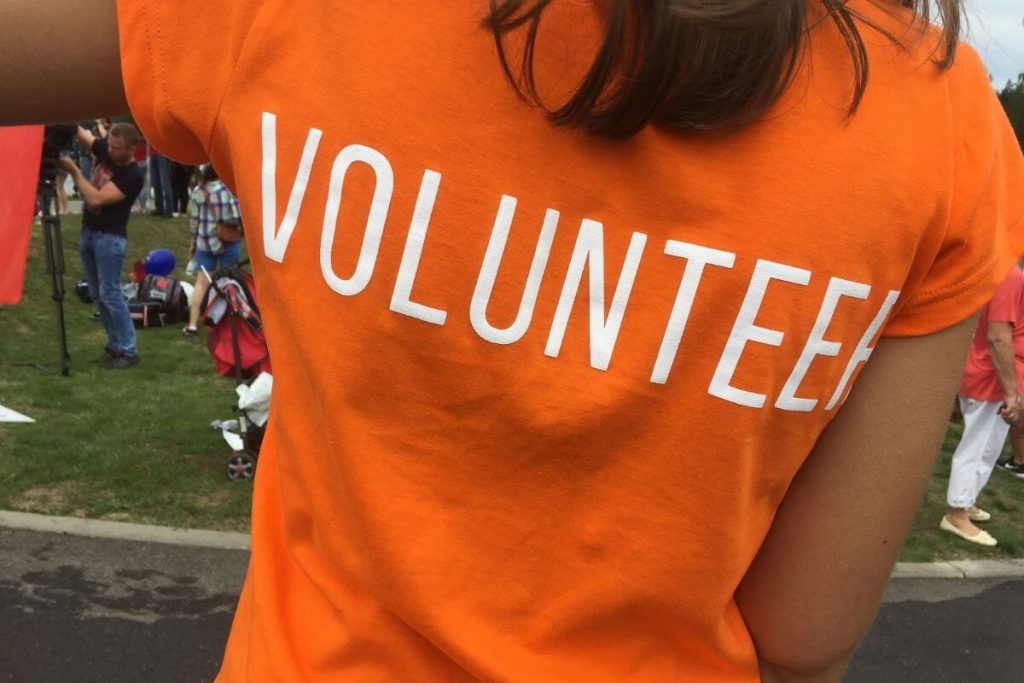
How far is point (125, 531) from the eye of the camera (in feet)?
17.4

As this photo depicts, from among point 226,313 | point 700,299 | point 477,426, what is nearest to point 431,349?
point 477,426

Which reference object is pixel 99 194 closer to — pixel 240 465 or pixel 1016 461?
pixel 240 465

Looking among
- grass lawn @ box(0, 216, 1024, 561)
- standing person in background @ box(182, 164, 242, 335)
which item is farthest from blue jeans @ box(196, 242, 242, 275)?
grass lawn @ box(0, 216, 1024, 561)

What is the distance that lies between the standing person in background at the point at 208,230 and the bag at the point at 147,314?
38 cm

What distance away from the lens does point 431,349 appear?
76 centimetres

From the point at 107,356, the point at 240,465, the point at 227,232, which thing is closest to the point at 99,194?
the point at 107,356

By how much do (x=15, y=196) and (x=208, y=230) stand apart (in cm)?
393

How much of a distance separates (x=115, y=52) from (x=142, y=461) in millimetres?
5891

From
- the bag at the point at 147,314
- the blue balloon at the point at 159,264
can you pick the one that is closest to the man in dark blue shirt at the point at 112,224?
the bag at the point at 147,314

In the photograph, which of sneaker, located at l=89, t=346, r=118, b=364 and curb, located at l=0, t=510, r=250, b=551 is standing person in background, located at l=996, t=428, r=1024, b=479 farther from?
sneaker, located at l=89, t=346, r=118, b=364

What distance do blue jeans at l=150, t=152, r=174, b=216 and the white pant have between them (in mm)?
13091

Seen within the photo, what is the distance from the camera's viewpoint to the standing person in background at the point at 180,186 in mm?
17233

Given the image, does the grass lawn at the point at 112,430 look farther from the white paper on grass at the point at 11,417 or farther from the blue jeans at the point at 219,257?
the blue jeans at the point at 219,257

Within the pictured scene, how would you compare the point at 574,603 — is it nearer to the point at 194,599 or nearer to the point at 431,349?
the point at 431,349
